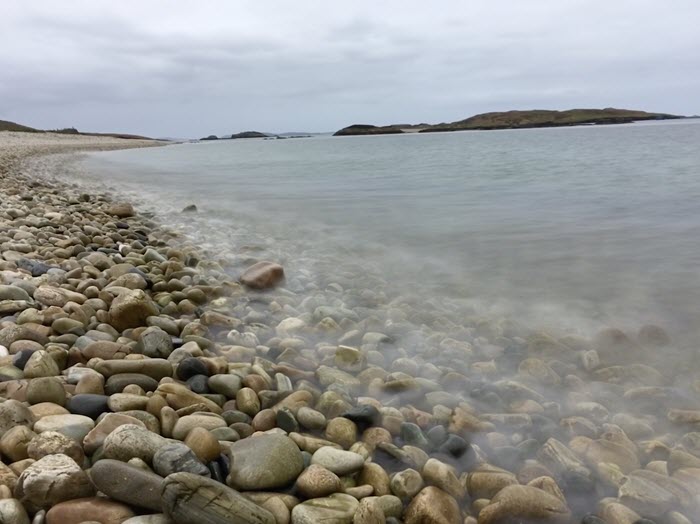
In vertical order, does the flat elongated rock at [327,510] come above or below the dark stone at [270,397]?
below

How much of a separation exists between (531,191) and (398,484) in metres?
11.5

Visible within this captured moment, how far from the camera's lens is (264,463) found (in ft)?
7.05

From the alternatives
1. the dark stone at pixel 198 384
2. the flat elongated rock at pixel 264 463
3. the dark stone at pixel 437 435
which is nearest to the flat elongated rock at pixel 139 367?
the dark stone at pixel 198 384

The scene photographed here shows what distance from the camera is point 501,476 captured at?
2285mm

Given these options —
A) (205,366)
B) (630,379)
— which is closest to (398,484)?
(205,366)

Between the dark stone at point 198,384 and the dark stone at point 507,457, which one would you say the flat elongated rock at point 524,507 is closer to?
the dark stone at point 507,457

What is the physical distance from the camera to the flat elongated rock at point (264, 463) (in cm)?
210

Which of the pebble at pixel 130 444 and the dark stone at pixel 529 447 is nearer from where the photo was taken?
the pebble at pixel 130 444

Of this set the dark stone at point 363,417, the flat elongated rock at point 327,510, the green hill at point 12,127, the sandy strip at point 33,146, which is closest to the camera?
the flat elongated rock at point 327,510

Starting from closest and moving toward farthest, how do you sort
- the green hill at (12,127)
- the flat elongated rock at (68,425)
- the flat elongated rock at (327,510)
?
the flat elongated rock at (327,510) < the flat elongated rock at (68,425) < the green hill at (12,127)

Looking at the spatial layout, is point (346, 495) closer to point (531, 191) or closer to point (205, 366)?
point (205, 366)

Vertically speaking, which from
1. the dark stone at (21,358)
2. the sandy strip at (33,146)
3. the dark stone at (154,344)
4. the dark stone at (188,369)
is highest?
the sandy strip at (33,146)

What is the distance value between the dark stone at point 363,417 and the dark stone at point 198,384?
81cm

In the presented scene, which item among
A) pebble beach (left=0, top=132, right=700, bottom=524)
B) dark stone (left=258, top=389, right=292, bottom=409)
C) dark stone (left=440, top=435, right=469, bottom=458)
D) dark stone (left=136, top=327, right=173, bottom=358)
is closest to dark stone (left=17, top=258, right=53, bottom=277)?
pebble beach (left=0, top=132, right=700, bottom=524)
